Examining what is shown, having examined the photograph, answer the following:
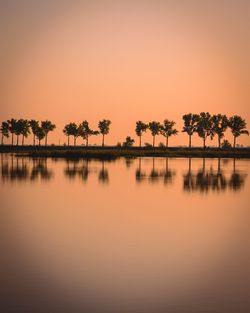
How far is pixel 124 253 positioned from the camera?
1972cm

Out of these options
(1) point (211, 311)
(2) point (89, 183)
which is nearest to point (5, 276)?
(1) point (211, 311)

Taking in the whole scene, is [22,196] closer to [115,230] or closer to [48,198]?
[48,198]

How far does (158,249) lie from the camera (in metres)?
20.6

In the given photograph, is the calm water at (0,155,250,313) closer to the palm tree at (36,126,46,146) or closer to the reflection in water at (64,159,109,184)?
the reflection in water at (64,159,109,184)

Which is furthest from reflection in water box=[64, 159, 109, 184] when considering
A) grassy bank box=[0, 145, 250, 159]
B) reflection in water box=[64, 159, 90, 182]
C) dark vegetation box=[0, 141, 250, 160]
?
dark vegetation box=[0, 141, 250, 160]

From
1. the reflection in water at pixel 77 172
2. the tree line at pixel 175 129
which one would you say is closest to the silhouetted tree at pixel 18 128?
the tree line at pixel 175 129

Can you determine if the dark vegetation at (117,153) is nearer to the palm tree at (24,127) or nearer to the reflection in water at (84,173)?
the palm tree at (24,127)

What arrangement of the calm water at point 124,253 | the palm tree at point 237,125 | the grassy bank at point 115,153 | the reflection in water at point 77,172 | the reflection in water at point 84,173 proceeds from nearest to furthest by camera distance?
the calm water at point 124,253 < the reflection in water at point 84,173 < the reflection in water at point 77,172 < the grassy bank at point 115,153 < the palm tree at point 237,125

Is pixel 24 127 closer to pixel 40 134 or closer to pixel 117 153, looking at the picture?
pixel 40 134

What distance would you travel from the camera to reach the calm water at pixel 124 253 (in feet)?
45.9

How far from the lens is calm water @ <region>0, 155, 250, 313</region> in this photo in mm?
13985

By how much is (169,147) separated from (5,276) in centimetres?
17306

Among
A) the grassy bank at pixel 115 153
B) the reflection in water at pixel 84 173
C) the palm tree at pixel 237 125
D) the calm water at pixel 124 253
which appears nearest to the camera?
the calm water at pixel 124 253

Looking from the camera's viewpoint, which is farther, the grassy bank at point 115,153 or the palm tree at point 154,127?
the palm tree at point 154,127
